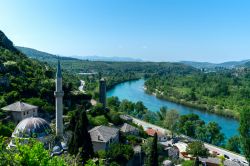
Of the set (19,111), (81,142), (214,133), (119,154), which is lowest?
(214,133)

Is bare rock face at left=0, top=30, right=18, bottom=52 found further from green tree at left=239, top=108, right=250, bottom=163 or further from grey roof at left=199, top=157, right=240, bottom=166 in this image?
green tree at left=239, top=108, right=250, bottom=163

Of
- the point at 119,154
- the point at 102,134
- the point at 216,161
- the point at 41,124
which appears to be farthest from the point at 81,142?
the point at 216,161

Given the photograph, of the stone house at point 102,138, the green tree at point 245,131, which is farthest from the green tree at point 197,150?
the stone house at point 102,138

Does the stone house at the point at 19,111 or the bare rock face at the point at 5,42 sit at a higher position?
the bare rock face at the point at 5,42

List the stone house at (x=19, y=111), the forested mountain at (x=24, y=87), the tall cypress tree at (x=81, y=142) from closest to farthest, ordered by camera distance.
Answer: the tall cypress tree at (x=81, y=142)
the stone house at (x=19, y=111)
the forested mountain at (x=24, y=87)

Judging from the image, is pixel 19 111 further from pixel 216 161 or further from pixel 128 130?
pixel 216 161

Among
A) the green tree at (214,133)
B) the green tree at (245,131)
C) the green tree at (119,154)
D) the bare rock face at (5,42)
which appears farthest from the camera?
the bare rock face at (5,42)

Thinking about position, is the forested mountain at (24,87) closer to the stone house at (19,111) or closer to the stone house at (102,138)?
the stone house at (19,111)

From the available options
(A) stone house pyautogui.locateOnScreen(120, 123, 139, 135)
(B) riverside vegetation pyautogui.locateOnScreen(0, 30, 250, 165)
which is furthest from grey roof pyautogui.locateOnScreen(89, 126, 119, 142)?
(A) stone house pyautogui.locateOnScreen(120, 123, 139, 135)
